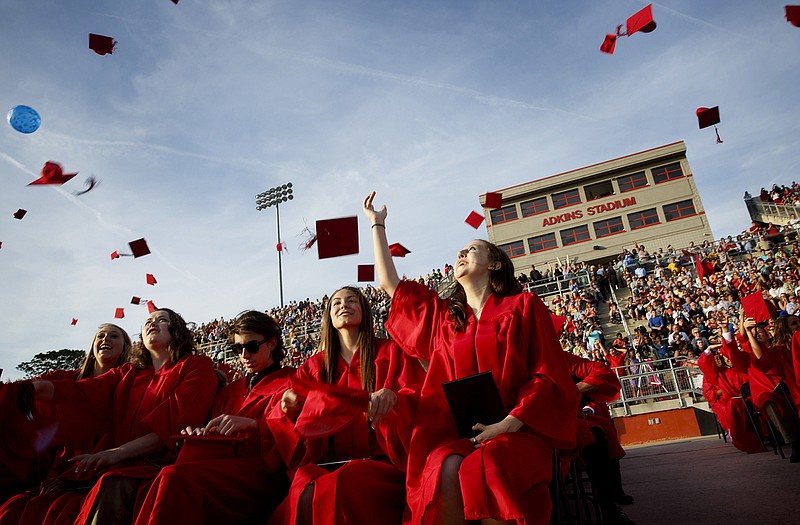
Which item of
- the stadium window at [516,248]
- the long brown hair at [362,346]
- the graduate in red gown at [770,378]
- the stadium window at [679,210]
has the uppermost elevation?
the stadium window at [679,210]

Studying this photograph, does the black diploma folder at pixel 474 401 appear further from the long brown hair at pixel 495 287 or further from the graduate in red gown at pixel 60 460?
the graduate in red gown at pixel 60 460

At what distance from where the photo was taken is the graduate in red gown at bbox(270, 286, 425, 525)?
86.3 inches

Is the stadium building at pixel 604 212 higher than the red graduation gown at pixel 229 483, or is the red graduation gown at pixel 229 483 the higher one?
the stadium building at pixel 604 212

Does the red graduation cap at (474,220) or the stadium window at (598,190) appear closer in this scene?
the red graduation cap at (474,220)

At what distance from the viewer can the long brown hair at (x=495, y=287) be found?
276 cm

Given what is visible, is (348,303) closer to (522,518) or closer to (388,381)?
(388,381)

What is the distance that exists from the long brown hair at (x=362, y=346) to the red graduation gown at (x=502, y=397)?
0.24 m

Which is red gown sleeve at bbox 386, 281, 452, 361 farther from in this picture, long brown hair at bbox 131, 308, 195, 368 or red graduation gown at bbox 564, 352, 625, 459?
long brown hair at bbox 131, 308, 195, 368

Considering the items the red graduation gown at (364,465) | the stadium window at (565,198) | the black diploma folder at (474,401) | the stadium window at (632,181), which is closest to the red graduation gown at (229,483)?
the red graduation gown at (364,465)

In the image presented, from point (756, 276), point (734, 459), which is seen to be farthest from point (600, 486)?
point (756, 276)

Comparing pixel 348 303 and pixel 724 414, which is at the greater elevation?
pixel 348 303

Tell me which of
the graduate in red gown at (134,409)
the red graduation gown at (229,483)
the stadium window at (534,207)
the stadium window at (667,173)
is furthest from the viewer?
the stadium window at (534,207)

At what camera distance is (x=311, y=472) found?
2.38 metres

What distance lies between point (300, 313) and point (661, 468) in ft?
68.0
